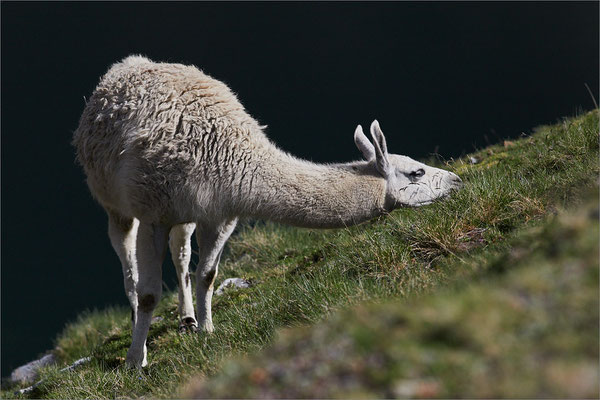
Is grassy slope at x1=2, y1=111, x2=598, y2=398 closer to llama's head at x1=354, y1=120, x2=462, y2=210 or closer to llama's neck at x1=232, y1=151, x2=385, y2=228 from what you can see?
llama's head at x1=354, y1=120, x2=462, y2=210

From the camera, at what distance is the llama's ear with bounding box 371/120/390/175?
5.02 metres

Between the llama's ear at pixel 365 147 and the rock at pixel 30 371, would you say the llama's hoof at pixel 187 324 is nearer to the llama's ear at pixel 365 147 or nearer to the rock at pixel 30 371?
the rock at pixel 30 371

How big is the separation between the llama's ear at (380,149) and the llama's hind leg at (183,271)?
7.04 feet

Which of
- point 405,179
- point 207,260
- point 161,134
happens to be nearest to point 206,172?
point 161,134

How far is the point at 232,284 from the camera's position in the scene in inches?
277

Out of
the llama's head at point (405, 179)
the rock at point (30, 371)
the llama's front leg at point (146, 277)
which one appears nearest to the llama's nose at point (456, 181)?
the llama's head at point (405, 179)

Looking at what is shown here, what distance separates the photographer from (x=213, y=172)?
196 inches

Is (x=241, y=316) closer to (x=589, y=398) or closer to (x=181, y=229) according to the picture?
(x=181, y=229)

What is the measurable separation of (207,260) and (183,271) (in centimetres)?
73

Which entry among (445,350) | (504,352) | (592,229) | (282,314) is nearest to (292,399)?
(445,350)

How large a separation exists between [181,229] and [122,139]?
56.8 inches

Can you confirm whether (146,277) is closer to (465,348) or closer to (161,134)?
(161,134)

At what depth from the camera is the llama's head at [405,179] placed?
16.6 ft

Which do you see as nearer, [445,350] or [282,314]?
[445,350]
